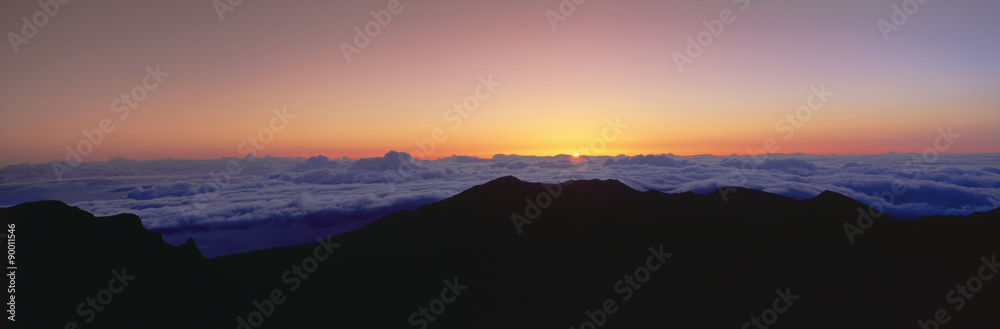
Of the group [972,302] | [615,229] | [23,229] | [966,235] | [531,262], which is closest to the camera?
[23,229]

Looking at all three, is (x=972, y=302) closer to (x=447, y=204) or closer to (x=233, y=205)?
(x=447, y=204)

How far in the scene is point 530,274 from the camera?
32.2 m

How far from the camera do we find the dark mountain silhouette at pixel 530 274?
23078 millimetres

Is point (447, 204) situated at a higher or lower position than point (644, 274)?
higher

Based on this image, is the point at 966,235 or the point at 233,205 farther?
the point at 233,205

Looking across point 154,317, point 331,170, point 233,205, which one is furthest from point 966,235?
point 331,170

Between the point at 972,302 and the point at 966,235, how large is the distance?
24.5m

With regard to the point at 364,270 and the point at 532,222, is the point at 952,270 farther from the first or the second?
the point at 364,270

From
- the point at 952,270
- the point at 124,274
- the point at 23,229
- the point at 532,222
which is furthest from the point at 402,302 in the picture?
the point at 952,270

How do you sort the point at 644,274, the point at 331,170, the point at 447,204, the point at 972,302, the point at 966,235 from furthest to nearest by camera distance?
the point at 331,170
the point at 447,204
the point at 966,235
the point at 644,274
the point at 972,302

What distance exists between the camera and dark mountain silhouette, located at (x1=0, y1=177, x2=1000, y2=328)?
2308 centimetres

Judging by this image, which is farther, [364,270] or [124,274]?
[364,270]

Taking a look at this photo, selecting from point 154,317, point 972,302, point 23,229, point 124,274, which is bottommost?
point 972,302

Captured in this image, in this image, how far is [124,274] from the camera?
24.0 metres
